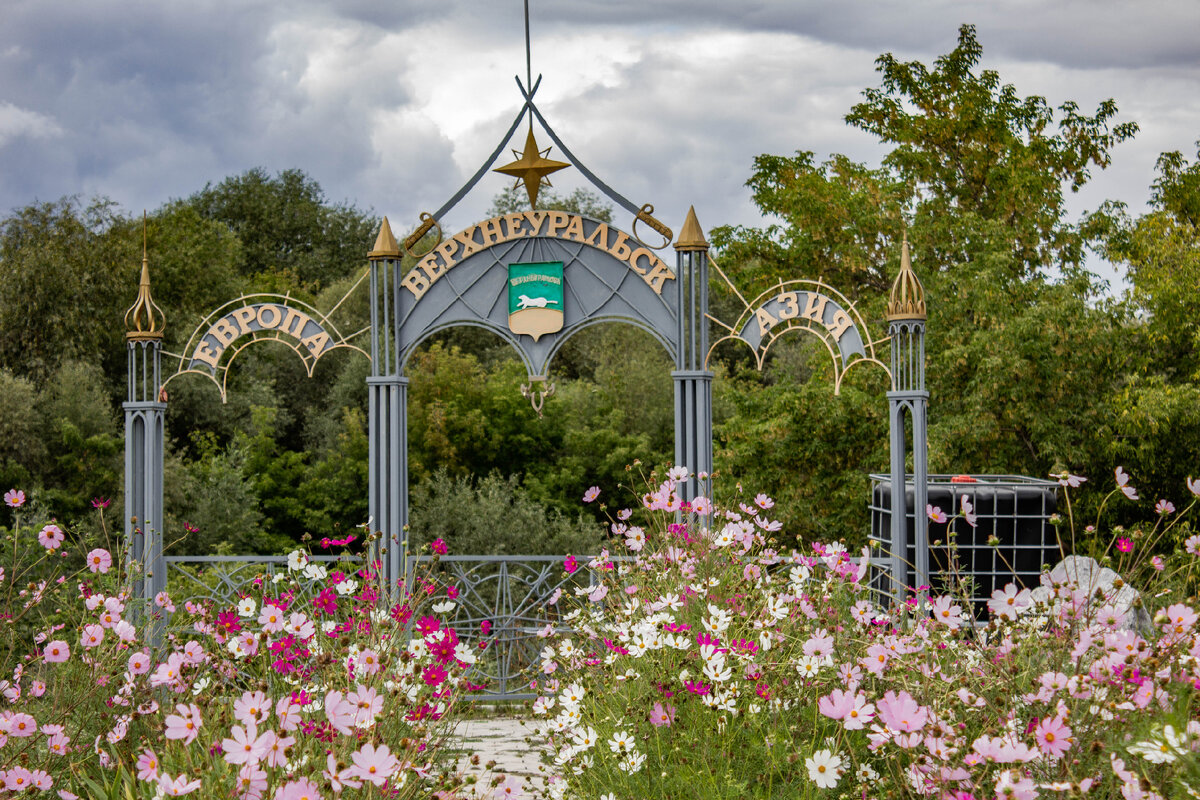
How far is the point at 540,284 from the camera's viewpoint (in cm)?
696

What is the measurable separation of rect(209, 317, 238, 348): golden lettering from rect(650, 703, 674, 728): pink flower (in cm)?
491

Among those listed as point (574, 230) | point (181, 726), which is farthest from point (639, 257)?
point (181, 726)

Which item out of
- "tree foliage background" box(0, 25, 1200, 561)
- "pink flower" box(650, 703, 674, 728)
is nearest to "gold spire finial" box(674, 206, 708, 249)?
"pink flower" box(650, 703, 674, 728)

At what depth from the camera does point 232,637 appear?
346 cm

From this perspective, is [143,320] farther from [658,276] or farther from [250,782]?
[250,782]

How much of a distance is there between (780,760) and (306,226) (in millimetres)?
24319

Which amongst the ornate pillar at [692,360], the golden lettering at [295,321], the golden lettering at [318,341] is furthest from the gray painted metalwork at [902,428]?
the golden lettering at [295,321]

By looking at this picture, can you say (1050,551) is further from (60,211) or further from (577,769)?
(60,211)

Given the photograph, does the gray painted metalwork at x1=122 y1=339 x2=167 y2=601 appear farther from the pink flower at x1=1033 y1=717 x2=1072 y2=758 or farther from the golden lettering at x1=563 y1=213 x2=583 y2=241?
the pink flower at x1=1033 y1=717 x2=1072 y2=758

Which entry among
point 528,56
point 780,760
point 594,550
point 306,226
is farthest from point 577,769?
point 306,226

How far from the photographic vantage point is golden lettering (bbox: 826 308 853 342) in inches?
258

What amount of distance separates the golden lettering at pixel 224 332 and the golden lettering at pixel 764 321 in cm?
338

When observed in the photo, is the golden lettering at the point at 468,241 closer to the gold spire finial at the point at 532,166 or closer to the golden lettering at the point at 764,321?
the gold spire finial at the point at 532,166

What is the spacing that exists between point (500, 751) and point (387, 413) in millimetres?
2286
